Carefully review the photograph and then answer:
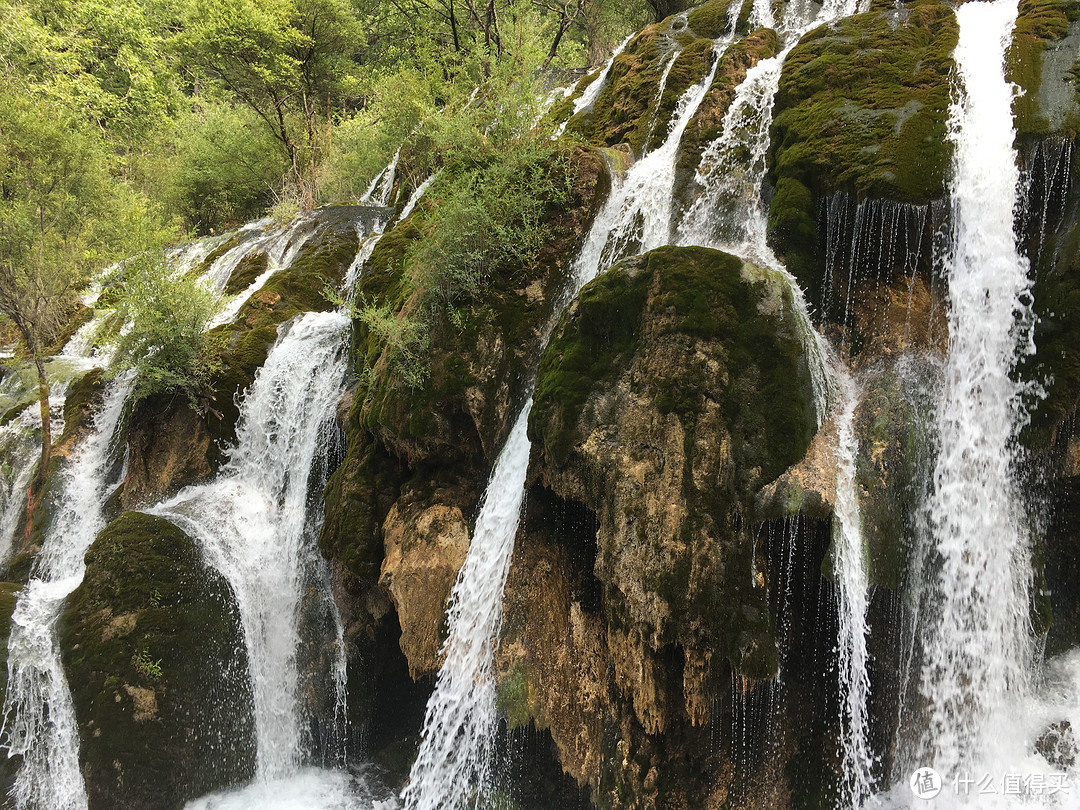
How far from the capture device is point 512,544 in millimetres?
5938

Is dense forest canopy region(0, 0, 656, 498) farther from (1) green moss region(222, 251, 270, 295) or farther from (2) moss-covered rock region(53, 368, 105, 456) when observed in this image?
(1) green moss region(222, 251, 270, 295)

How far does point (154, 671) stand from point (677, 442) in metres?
6.48

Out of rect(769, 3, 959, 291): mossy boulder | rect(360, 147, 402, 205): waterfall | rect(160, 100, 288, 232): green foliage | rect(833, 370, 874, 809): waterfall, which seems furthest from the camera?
rect(160, 100, 288, 232): green foliage

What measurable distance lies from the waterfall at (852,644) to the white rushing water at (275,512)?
6213 millimetres

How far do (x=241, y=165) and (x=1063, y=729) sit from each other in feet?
78.2

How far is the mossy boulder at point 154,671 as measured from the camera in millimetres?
6594

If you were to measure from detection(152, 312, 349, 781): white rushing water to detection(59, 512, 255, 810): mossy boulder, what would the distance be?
20 centimetres

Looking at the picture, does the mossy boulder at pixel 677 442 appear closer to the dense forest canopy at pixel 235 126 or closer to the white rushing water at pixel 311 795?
the dense forest canopy at pixel 235 126

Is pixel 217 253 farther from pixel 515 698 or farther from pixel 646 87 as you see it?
pixel 515 698

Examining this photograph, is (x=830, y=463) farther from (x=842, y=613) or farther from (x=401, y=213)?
(x=401, y=213)

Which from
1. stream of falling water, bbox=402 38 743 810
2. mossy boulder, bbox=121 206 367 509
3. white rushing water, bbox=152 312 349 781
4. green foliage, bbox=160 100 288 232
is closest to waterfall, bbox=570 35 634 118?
mossy boulder, bbox=121 206 367 509

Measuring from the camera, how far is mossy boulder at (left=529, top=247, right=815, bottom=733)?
4574 mm

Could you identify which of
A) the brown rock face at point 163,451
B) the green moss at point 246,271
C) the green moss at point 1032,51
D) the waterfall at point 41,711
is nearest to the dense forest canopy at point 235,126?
the brown rock face at point 163,451

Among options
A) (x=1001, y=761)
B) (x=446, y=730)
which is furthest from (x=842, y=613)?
(x=446, y=730)
